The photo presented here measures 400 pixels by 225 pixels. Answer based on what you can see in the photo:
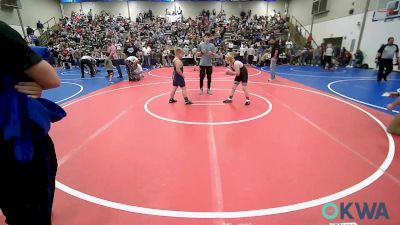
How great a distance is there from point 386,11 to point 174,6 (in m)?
20.7

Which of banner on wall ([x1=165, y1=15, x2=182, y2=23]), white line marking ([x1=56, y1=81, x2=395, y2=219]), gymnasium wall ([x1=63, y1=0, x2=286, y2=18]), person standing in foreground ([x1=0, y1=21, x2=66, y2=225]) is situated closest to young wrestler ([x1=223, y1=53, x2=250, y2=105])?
white line marking ([x1=56, y1=81, x2=395, y2=219])

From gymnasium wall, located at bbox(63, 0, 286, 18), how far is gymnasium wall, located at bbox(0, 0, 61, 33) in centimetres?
156

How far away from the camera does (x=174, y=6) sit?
1100 inches

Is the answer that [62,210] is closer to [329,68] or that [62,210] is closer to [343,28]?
[329,68]

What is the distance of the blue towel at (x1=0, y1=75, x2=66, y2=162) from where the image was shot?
1264mm

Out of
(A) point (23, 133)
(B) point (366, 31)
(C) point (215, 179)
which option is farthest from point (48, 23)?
(A) point (23, 133)

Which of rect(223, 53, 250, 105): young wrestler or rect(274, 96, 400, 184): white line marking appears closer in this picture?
rect(274, 96, 400, 184): white line marking

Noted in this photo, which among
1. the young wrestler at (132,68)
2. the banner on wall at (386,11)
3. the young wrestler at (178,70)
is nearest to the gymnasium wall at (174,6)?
the banner on wall at (386,11)

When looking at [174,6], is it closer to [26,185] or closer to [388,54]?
[388,54]

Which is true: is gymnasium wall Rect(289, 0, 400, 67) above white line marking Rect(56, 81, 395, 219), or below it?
above

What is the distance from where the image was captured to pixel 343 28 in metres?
18.2

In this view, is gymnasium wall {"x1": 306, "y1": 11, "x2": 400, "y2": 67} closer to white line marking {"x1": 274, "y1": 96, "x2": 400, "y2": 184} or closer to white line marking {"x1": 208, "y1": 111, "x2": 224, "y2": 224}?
white line marking {"x1": 274, "y1": 96, "x2": 400, "y2": 184}

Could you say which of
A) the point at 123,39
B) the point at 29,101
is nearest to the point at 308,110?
the point at 29,101

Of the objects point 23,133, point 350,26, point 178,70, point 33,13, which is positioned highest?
point 33,13
